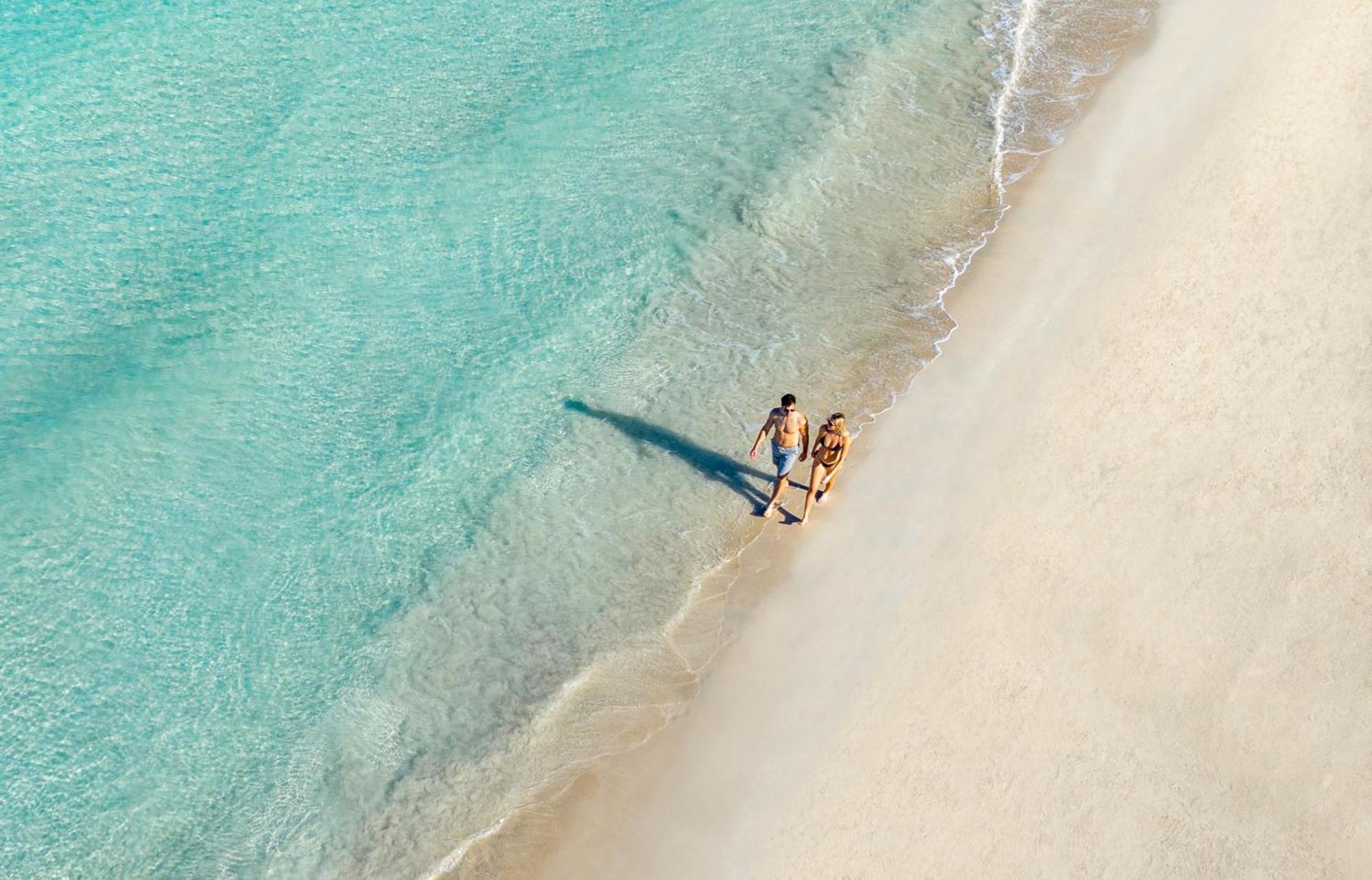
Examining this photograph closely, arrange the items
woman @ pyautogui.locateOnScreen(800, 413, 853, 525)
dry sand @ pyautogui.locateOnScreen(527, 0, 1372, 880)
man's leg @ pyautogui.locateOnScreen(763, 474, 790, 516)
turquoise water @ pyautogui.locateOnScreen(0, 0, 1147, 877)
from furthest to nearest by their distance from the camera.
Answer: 1. man's leg @ pyautogui.locateOnScreen(763, 474, 790, 516)
2. woman @ pyautogui.locateOnScreen(800, 413, 853, 525)
3. turquoise water @ pyautogui.locateOnScreen(0, 0, 1147, 877)
4. dry sand @ pyautogui.locateOnScreen(527, 0, 1372, 880)

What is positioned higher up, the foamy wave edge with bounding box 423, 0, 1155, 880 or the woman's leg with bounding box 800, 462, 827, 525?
the woman's leg with bounding box 800, 462, 827, 525

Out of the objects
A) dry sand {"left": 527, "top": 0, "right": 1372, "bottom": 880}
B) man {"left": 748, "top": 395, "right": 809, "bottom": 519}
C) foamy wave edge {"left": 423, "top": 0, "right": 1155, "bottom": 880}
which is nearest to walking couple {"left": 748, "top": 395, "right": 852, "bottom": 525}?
man {"left": 748, "top": 395, "right": 809, "bottom": 519}

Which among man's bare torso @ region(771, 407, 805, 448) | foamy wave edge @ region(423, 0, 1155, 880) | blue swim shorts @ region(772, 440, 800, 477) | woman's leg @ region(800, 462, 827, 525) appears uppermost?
man's bare torso @ region(771, 407, 805, 448)

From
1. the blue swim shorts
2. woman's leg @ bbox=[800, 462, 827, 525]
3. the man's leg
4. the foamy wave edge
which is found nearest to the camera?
the foamy wave edge

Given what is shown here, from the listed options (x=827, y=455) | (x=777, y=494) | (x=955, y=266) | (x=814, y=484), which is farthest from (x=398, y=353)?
(x=955, y=266)

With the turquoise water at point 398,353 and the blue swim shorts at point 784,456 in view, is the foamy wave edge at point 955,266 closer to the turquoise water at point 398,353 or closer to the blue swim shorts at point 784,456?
the turquoise water at point 398,353

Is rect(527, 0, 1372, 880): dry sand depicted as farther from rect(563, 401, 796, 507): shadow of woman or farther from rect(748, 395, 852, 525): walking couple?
rect(563, 401, 796, 507): shadow of woman

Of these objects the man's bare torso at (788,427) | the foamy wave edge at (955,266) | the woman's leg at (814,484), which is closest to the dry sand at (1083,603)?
the woman's leg at (814,484)
